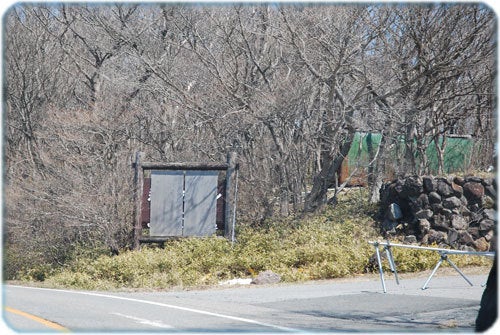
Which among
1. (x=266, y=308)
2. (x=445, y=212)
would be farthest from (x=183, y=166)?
(x=266, y=308)

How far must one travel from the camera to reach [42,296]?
13.2 meters

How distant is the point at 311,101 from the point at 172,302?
10919 millimetres

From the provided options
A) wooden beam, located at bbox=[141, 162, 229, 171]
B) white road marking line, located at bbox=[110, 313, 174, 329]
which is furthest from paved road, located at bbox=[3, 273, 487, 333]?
wooden beam, located at bbox=[141, 162, 229, 171]

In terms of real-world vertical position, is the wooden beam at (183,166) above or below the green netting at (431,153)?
below

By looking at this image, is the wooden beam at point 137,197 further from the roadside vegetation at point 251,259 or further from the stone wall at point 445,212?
the stone wall at point 445,212

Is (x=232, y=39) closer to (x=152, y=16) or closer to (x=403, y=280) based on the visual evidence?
(x=152, y=16)

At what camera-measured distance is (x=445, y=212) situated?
18.9 m

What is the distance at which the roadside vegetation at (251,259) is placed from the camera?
16.1 meters

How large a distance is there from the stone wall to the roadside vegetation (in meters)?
0.92

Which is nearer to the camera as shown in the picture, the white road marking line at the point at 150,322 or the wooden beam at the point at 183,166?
the white road marking line at the point at 150,322

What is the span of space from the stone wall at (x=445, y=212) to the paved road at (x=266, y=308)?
12.1ft

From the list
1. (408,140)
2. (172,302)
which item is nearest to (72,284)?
(172,302)

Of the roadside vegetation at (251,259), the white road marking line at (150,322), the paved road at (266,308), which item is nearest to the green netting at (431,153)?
the roadside vegetation at (251,259)

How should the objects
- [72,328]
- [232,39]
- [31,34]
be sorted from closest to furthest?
1. [72,328]
2. [232,39]
3. [31,34]
